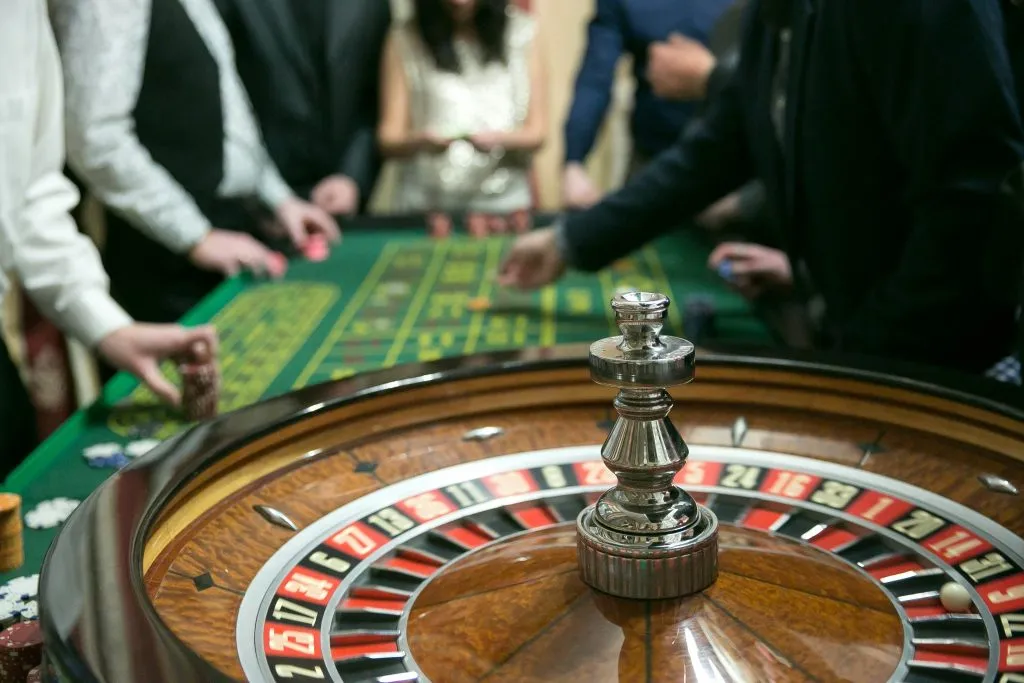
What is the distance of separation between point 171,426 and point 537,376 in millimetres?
765

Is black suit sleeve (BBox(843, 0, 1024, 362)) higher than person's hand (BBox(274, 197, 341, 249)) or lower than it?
higher

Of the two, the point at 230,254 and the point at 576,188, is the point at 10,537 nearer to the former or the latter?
the point at 230,254

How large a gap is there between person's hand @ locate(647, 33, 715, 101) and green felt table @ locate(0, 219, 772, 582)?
0.75 meters

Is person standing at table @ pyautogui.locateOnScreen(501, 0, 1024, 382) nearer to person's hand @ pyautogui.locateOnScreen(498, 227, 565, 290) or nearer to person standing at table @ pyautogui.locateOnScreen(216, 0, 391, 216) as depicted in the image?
person's hand @ pyautogui.locateOnScreen(498, 227, 565, 290)

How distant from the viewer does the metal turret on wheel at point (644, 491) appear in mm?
842

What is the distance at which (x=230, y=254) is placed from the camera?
300cm

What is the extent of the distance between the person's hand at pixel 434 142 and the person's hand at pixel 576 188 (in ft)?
1.77

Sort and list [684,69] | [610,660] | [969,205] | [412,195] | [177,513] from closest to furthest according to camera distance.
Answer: [610,660] < [177,513] < [969,205] < [684,69] < [412,195]

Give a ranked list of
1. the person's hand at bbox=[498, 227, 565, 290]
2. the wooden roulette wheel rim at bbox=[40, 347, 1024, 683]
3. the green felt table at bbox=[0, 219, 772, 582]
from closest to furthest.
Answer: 1. the wooden roulette wheel rim at bbox=[40, 347, 1024, 683]
2. the green felt table at bbox=[0, 219, 772, 582]
3. the person's hand at bbox=[498, 227, 565, 290]

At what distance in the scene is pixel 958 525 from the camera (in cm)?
100

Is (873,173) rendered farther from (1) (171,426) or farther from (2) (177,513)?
(2) (177,513)

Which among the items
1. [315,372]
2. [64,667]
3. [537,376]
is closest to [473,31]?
[315,372]

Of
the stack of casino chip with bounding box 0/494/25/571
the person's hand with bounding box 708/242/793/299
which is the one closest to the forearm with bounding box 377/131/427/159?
the person's hand with bounding box 708/242/793/299

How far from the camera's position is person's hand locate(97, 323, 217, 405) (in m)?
1.81
